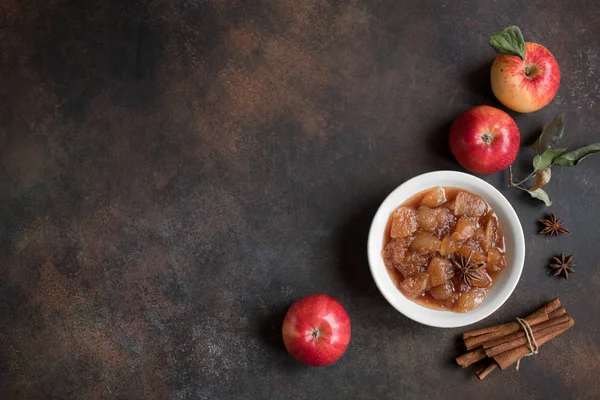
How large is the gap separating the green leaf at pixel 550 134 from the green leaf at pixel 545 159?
1.2 inches

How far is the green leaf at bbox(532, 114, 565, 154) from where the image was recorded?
10.4 feet

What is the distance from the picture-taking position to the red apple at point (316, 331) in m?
3.05

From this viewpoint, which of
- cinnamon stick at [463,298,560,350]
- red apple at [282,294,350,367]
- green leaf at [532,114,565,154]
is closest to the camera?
red apple at [282,294,350,367]

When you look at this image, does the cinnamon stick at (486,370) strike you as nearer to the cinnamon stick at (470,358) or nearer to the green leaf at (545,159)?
the cinnamon stick at (470,358)

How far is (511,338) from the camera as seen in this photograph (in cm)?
324

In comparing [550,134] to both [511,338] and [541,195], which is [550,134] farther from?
[511,338]

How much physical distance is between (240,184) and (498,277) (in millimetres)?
1385

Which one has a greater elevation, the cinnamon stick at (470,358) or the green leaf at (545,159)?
the green leaf at (545,159)

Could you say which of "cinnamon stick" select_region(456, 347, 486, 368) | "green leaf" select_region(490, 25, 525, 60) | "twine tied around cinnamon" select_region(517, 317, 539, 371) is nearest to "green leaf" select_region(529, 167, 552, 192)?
"green leaf" select_region(490, 25, 525, 60)

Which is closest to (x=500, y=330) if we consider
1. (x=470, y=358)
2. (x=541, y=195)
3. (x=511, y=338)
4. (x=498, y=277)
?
(x=511, y=338)

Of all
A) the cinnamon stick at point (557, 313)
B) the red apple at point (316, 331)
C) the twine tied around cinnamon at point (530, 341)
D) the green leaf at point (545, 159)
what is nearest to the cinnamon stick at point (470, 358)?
the twine tied around cinnamon at point (530, 341)

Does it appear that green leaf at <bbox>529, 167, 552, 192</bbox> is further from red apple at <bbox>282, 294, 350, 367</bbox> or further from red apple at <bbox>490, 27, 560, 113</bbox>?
red apple at <bbox>282, 294, 350, 367</bbox>

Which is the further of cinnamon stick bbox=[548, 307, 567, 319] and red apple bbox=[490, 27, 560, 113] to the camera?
cinnamon stick bbox=[548, 307, 567, 319]

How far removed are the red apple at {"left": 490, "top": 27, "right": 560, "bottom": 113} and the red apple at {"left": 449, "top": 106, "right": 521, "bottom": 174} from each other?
121 millimetres
